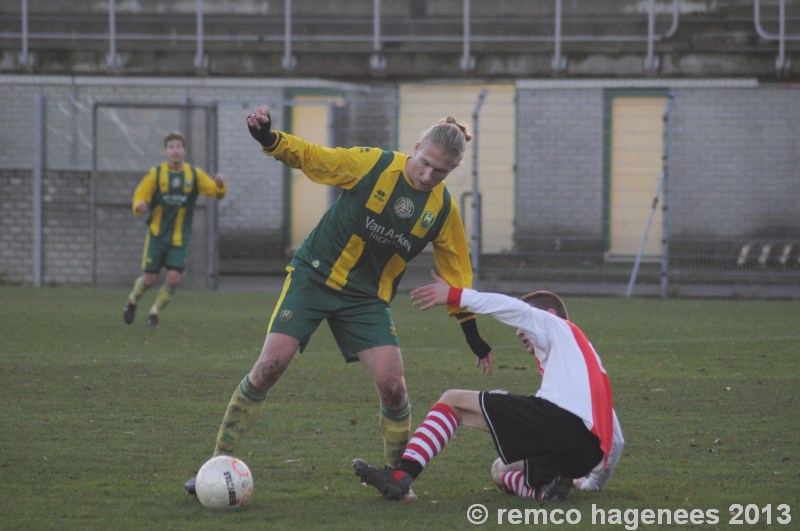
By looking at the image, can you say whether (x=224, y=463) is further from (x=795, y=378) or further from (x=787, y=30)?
(x=787, y=30)

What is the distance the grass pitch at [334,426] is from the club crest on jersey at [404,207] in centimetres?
132

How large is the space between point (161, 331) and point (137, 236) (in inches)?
237

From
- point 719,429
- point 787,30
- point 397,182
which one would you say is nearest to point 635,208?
point 787,30

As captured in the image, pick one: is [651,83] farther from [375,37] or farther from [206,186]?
[206,186]

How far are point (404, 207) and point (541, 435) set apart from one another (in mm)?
1278

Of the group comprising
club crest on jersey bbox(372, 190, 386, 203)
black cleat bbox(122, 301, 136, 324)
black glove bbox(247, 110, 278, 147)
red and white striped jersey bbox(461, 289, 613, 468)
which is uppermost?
black glove bbox(247, 110, 278, 147)

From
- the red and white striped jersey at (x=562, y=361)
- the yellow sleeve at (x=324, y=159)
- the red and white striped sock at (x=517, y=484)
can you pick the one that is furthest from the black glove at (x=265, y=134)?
the red and white striped sock at (x=517, y=484)

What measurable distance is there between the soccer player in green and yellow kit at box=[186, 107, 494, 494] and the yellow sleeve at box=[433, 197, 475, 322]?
0.02 meters

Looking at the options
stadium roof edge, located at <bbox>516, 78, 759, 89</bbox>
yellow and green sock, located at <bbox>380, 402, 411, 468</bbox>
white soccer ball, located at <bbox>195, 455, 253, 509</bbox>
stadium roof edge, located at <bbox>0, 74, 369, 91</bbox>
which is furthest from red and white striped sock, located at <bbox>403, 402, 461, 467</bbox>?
stadium roof edge, located at <bbox>0, 74, 369, 91</bbox>

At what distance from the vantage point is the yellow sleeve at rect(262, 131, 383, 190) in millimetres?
5608

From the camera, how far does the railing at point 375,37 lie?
21.5 m

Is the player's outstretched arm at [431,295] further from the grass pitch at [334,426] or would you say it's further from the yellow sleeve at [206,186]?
the yellow sleeve at [206,186]

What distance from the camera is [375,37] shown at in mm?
21922

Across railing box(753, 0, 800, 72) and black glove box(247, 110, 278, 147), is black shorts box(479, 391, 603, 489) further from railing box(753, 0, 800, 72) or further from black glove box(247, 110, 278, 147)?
railing box(753, 0, 800, 72)
